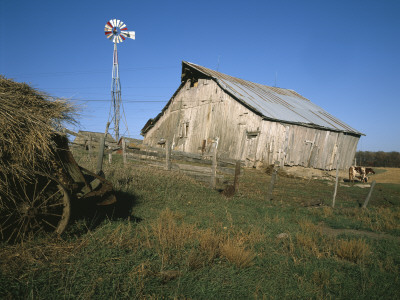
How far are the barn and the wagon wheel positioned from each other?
15626 mm

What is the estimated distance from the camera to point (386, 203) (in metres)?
11.7

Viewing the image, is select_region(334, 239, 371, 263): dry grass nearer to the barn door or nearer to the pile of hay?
the pile of hay

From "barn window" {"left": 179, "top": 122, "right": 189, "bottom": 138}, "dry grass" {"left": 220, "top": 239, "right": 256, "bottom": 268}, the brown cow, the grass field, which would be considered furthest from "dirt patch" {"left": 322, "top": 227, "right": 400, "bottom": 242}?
"barn window" {"left": 179, "top": 122, "right": 189, "bottom": 138}

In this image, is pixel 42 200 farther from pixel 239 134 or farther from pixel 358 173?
pixel 358 173

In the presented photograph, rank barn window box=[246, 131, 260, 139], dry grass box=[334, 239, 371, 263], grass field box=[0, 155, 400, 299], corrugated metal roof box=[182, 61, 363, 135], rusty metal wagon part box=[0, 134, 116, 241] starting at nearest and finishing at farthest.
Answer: grass field box=[0, 155, 400, 299] < rusty metal wagon part box=[0, 134, 116, 241] < dry grass box=[334, 239, 371, 263] < barn window box=[246, 131, 260, 139] < corrugated metal roof box=[182, 61, 363, 135]

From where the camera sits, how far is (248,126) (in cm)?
1927

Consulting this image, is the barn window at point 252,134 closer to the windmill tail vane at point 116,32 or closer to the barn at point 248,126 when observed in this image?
the barn at point 248,126

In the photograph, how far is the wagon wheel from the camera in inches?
150

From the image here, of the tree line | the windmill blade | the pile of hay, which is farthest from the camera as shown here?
the tree line

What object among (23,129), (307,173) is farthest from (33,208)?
(307,173)

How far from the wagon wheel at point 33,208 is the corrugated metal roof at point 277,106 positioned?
51.4 feet

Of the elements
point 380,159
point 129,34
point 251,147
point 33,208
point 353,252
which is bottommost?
point 353,252

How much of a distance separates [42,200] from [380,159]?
5109 cm

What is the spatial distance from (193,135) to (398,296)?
65.7ft
